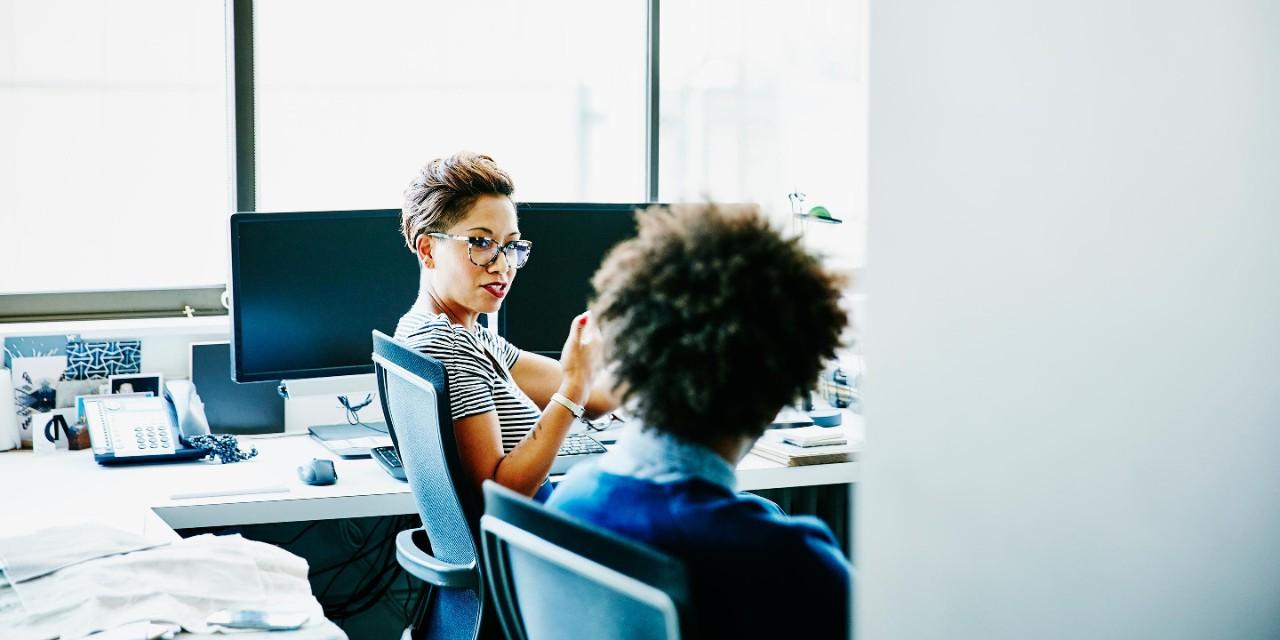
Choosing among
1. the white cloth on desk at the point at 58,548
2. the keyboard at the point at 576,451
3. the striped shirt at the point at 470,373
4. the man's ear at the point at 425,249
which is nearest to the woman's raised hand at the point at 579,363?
the striped shirt at the point at 470,373

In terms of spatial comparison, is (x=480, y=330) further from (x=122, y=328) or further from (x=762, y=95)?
(x=762, y=95)

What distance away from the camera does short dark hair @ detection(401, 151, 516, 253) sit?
2088 millimetres

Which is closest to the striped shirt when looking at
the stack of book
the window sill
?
the stack of book

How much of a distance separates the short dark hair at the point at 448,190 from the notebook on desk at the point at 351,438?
1.89 ft

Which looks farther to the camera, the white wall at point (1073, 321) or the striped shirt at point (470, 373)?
the striped shirt at point (470, 373)

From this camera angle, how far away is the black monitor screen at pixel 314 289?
247cm

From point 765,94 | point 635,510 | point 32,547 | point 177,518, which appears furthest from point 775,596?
point 765,94

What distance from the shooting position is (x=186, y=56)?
10.0 ft

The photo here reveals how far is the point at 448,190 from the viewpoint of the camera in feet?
6.87

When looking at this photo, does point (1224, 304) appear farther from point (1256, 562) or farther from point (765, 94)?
point (765, 94)

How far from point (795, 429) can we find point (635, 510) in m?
1.60

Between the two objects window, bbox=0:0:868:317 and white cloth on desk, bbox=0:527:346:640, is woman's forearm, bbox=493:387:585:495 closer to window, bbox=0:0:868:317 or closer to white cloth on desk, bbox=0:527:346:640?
white cloth on desk, bbox=0:527:346:640

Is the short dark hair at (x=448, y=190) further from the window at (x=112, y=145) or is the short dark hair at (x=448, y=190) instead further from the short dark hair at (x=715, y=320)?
the window at (x=112, y=145)

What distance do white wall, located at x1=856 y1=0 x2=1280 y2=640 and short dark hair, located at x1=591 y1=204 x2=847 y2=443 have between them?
37 centimetres
